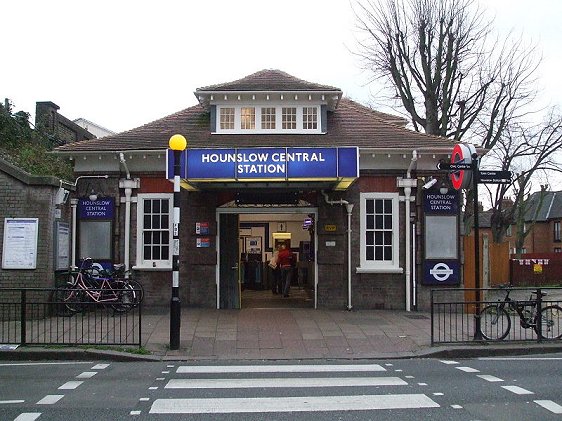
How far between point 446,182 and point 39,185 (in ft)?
33.9

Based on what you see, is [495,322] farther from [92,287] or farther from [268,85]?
[92,287]

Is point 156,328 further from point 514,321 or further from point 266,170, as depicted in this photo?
point 514,321

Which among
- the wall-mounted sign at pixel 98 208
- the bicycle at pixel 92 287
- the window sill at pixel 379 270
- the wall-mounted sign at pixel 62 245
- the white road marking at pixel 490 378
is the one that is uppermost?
the wall-mounted sign at pixel 98 208

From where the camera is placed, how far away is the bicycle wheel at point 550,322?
12297 millimetres

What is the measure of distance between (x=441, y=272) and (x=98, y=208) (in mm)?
9355

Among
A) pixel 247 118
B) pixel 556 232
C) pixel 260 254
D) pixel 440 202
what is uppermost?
pixel 247 118

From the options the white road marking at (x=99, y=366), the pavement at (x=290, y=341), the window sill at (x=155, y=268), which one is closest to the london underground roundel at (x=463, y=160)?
the pavement at (x=290, y=341)

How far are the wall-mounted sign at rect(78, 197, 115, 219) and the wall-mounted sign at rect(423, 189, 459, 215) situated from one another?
27.7 ft

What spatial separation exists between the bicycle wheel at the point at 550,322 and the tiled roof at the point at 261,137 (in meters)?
5.33

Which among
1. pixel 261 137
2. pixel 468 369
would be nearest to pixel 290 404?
pixel 468 369

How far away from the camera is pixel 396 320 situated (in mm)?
14742

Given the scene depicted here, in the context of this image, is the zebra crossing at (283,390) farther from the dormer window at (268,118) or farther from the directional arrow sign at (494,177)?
the dormer window at (268,118)

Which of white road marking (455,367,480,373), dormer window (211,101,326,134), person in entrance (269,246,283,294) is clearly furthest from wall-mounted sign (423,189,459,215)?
white road marking (455,367,480,373)

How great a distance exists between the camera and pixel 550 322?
12.3 m
